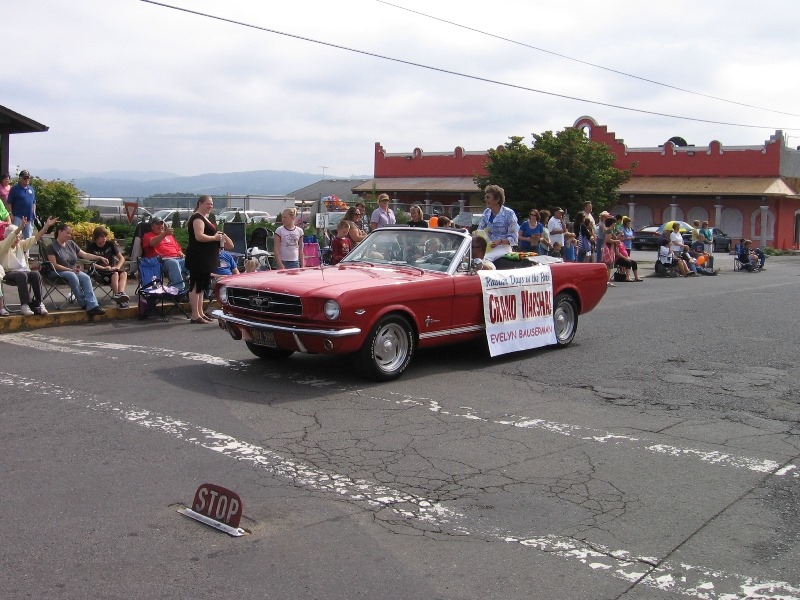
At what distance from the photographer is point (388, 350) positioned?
9.04 meters

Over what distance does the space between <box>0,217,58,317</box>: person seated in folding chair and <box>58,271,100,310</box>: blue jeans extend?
0.50 m

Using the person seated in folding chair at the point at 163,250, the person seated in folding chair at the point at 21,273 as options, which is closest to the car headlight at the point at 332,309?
the person seated in folding chair at the point at 21,273

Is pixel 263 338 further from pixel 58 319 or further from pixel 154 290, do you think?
pixel 58 319

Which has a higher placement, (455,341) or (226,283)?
(226,283)

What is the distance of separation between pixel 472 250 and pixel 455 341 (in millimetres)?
1148

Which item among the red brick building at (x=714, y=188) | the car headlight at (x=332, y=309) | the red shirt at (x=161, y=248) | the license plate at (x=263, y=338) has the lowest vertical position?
the license plate at (x=263, y=338)

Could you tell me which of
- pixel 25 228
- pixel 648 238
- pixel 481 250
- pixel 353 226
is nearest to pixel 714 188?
pixel 648 238

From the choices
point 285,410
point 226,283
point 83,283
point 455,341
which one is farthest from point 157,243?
point 285,410

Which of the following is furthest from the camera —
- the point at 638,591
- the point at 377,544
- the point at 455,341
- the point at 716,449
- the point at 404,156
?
the point at 404,156

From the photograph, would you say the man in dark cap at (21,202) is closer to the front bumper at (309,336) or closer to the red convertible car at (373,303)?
the red convertible car at (373,303)

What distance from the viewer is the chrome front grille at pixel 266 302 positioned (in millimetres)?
8677

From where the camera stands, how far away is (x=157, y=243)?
45.1 ft

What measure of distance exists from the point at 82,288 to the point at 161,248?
1.40m

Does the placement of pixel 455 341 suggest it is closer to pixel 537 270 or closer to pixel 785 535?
pixel 537 270
